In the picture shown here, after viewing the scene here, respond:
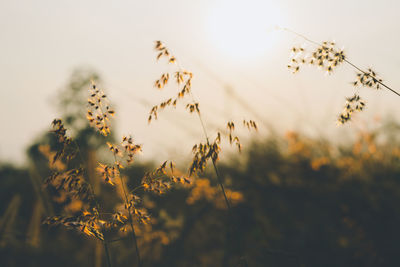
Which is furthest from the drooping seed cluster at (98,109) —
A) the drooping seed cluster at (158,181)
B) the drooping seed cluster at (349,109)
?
the drooping seed cluster at (349,109)

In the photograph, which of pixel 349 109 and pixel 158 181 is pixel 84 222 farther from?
pixel 349 109

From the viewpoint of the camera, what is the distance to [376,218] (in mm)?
3500

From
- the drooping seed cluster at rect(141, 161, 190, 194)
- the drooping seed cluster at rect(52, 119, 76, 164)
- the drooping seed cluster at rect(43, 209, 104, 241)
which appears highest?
the drooping seed cluster at rect(52, 119, 76, 164)

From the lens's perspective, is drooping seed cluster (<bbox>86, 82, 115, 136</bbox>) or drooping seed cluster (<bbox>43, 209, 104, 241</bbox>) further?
drooping seed cluster (<bbox>86, 82, 115, 136</bbox>)

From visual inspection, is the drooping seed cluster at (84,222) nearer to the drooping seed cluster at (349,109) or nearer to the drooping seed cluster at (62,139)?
the drooping seed cluster at (62,139)

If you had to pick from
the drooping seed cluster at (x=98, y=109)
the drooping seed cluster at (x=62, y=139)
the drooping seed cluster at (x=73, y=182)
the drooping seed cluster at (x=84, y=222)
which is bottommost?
the drooping seed cluster at (x=84, y=222)

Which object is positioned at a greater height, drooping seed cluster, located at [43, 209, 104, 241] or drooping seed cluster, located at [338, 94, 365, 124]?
drooping seed cluster, located at [338, 94, 365, 124]

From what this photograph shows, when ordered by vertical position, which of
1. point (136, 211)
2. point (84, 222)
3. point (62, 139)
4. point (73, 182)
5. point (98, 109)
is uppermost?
point (98, 109)

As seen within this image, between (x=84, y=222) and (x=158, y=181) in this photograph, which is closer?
(x=84, y=222)

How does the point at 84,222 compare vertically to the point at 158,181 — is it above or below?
below

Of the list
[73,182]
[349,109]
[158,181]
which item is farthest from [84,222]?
[349,109]

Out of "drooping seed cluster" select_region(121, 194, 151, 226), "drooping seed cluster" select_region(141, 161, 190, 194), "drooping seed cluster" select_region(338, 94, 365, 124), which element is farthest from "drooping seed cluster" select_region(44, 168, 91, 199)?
"drooping seed cluster" select_region(338, 94, 365, 124)

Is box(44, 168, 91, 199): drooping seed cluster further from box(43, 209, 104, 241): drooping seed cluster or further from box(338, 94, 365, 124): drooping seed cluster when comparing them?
box(338, 94, 365, 124): drooping seed cluster

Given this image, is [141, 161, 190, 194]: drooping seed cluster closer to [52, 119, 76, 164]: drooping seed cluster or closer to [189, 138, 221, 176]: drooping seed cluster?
[189, 138, 221, 176]: drooping seed cluster
